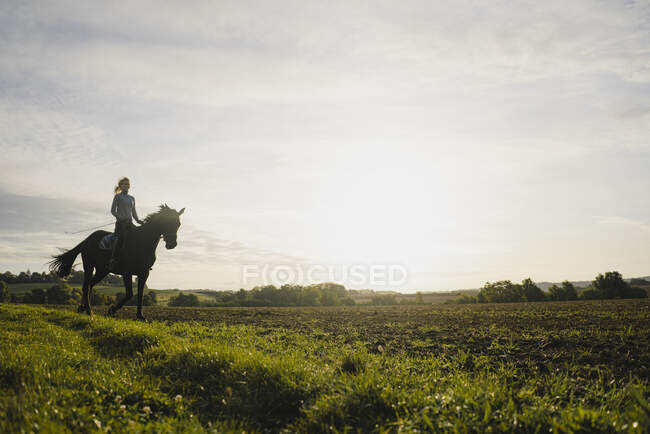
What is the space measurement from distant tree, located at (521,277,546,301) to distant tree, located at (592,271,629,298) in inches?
377

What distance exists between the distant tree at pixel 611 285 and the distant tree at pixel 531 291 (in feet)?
31.5

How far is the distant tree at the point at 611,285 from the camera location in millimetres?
58156

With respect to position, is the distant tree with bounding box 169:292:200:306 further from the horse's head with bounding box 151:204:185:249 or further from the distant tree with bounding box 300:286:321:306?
the horse's head with bounding box 151:204:185:249

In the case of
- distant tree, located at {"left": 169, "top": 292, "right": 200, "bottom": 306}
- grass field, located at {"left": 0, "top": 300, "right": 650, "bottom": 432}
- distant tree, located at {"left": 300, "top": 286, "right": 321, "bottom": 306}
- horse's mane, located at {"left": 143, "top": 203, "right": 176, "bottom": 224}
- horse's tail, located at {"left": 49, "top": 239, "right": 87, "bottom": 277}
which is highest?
horse's mane, located at {"left": 143, "top": 203, "right": 176, "bottom": 224}

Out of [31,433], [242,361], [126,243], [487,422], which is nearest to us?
[31,433]

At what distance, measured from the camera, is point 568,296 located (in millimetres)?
58469

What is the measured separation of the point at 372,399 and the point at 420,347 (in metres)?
6.04

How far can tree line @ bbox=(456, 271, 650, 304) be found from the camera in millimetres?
58188

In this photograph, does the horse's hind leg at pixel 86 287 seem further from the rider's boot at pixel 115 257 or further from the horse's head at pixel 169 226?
the horse's head at pixel 169 226

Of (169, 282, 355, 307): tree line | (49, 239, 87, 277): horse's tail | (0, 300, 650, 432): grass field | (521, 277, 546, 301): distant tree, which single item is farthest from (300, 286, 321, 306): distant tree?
(0, 300, 650, 432): grass field

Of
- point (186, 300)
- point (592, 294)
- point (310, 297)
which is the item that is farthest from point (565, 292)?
point (186, 300)

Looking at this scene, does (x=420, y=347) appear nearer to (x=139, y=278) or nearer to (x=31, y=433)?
(x=31, y=433)

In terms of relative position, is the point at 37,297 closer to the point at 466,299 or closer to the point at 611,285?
the point at 466,299

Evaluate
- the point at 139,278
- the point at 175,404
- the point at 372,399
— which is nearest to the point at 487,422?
the point at 372,399
